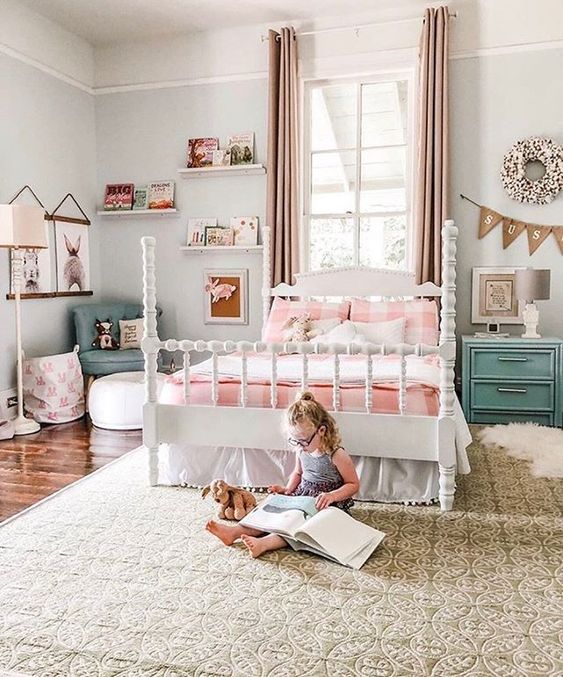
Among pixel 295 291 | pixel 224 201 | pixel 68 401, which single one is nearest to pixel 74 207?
pixel 224 201

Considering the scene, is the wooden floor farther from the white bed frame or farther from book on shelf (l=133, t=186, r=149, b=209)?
book on shelf (l=133, t=186, r=149, b=209)

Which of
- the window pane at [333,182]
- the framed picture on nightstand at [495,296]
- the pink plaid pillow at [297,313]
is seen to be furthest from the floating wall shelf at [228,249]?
the framed picture on nightstand at [495,296]

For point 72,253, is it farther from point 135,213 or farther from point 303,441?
point 303,441

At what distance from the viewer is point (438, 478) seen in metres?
2.98

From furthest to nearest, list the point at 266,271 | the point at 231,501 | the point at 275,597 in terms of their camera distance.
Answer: the point at 266,271 → the point at 231,501 → the point at 275,597

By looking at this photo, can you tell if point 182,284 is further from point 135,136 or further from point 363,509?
point 363,509

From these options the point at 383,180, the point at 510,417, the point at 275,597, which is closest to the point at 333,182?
the point at 383,180

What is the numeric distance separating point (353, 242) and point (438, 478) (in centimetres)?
269

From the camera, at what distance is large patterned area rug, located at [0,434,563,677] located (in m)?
1.78

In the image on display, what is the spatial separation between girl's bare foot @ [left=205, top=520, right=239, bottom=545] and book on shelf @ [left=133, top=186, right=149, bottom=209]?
3694 millimetres

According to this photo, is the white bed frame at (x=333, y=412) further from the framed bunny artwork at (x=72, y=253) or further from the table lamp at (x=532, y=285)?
the framed bunny artwork at (x=72, y=253)

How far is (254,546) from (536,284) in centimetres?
295

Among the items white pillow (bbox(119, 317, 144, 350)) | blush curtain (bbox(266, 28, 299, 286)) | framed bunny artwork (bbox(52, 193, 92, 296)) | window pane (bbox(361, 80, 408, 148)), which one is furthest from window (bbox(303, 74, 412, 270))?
framed bunny artwork (bbox(52, 193, 92, 296))

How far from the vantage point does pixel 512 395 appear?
14.8 ft
